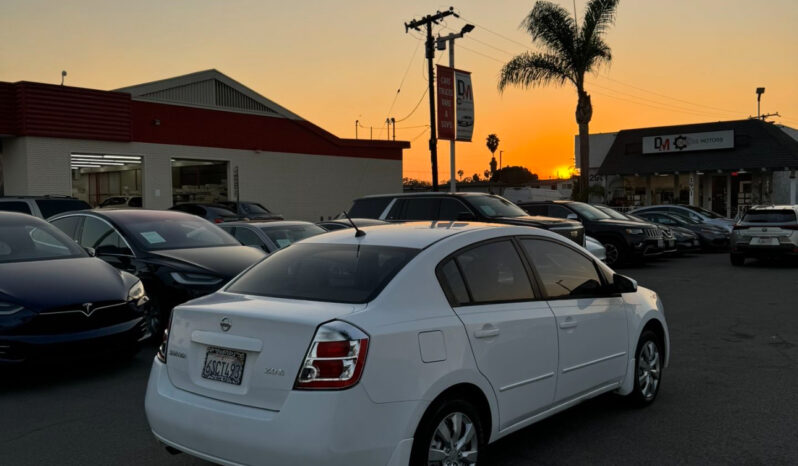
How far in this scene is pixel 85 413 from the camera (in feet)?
18.1

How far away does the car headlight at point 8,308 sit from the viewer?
6.08m

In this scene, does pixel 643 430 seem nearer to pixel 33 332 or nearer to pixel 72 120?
pixel 33 332

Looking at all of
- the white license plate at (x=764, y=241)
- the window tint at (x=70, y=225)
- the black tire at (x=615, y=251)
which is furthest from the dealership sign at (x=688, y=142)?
the window tint at (x=70, y=225)

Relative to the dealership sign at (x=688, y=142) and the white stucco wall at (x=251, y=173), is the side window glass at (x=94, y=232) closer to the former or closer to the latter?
the white stucco wall at (x=251, y=173)

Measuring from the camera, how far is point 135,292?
7.05 m

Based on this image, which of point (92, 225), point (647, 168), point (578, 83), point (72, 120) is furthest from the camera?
point (647, 168)

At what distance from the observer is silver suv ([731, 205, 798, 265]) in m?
16.5

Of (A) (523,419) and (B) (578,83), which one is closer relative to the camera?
(A) (523,419)

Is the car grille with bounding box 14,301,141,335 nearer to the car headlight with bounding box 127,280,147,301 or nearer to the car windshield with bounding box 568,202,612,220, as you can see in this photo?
the car headlight with bounding box 127,280,147,301

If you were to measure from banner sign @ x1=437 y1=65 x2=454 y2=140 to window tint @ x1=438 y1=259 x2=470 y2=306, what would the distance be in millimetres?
21531

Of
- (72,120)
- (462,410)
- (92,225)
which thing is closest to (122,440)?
(462,410)

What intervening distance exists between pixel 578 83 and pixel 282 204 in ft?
48.1

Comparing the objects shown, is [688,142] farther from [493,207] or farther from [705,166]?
[493,207]

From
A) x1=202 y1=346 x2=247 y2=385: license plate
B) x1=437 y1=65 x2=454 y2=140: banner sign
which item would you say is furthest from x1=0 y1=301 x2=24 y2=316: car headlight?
x1=437 y1=65 x2=454 y2=140: banner sign
